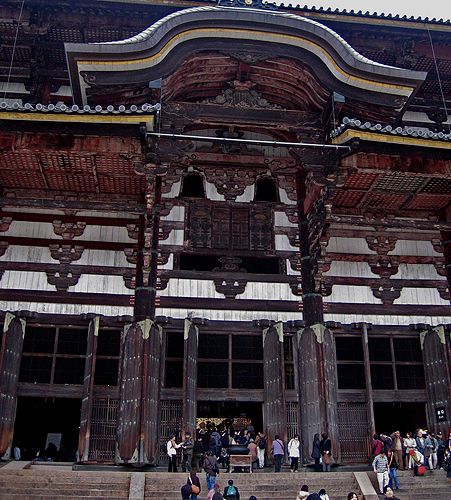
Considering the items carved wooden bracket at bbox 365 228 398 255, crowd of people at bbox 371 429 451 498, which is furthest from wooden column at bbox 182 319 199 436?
carved wooden bracket at bbox 365 228 398 255

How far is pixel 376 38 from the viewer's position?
19328 millimetres

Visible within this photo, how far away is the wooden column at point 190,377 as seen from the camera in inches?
633

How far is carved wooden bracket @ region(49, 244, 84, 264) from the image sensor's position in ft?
57.7

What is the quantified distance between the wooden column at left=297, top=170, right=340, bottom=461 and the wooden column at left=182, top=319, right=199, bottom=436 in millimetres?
2940

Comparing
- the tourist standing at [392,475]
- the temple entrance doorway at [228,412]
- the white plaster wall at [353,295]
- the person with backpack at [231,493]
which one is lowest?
the person with backpack at [231,493]

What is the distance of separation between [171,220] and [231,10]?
620cm

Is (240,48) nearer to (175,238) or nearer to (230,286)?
(175,238)

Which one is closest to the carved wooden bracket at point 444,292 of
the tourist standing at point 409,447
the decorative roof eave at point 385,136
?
the decorative roof eave at point 385,136

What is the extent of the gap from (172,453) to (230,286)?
16.8ft

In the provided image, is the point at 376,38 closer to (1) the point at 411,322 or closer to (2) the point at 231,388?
(1) the point at 411,322

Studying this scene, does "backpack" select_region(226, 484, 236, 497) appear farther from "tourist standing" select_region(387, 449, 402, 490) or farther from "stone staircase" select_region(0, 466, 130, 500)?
"tourist standing" select_region(387, 449, 402, 490)

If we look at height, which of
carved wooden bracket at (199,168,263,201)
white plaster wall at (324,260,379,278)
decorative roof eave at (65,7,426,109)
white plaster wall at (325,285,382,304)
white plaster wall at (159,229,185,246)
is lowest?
white plaster wall at (325,285,382,304)

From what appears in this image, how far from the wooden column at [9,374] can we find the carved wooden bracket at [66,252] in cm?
212

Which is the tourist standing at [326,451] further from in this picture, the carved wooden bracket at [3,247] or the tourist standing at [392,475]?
the carved wooden bracket at [3,247]
